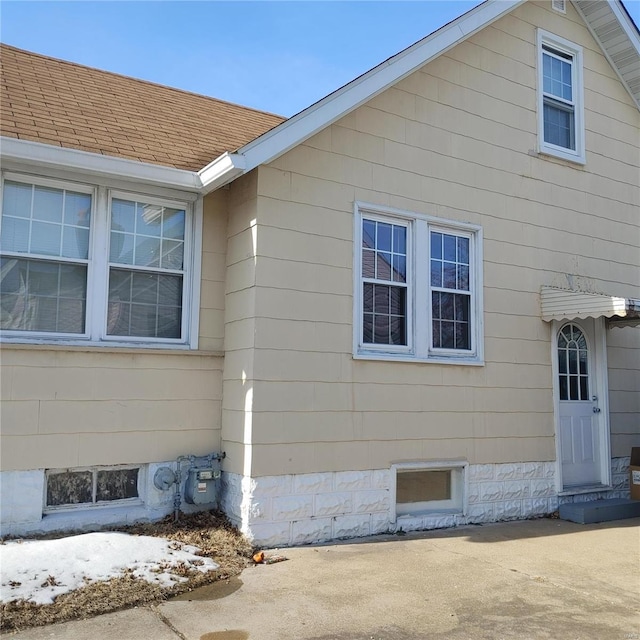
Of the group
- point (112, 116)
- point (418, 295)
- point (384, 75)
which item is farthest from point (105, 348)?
point (384, 75)

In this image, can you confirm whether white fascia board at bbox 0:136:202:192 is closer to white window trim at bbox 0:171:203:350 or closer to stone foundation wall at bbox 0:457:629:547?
white window trim at bbox 0:171:203:350

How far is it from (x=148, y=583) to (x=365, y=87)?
16.9ft

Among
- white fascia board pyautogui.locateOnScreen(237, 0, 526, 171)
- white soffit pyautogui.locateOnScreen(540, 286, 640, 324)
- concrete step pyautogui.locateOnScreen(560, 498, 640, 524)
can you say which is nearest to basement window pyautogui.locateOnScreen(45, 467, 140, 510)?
white fascia board pyautogui.locateOnScreen(237, 0, 526, 171)

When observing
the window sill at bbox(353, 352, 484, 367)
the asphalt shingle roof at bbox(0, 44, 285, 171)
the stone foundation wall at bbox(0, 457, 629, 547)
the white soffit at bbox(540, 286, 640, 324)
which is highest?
the asphalt shingle roof at bbox(0, 44, 285, 171)

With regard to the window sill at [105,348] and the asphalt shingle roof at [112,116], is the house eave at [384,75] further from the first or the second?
the window sill at [105,348]

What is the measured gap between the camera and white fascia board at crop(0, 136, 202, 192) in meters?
5.79

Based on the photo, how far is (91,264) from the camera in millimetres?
6426

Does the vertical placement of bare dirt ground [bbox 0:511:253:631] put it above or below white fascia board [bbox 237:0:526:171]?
below

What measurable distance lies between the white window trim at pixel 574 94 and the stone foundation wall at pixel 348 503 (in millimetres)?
4144

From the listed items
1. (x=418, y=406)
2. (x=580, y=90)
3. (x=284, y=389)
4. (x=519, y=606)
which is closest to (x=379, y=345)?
Result: (x=418, y=406)

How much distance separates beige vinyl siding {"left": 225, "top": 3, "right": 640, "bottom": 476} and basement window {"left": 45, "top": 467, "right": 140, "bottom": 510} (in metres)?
1.28

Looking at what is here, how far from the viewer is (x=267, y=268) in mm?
6566

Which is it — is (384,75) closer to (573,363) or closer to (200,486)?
(573,363)

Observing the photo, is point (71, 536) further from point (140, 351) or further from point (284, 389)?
point (284, 389)
